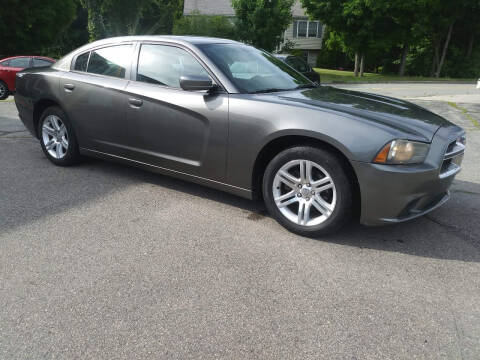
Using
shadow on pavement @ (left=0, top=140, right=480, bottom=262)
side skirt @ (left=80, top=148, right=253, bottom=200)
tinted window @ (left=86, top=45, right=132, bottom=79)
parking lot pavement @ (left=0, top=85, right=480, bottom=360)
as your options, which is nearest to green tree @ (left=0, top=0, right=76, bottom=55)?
shadow on pavement @ (left=0, top=140, right=480, bottom=262)

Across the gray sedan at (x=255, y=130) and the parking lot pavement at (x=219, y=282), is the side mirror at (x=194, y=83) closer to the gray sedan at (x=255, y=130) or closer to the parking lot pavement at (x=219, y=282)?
the gray sedan at (x=255, y=130)

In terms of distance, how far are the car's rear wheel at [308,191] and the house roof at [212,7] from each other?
138 feet

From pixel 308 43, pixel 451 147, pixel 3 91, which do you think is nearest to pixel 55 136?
pixel 451 147

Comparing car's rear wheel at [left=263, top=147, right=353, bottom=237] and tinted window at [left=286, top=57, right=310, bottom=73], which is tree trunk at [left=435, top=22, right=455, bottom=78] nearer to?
tinted window at [left=286, top=57, right=310, bottom=73]

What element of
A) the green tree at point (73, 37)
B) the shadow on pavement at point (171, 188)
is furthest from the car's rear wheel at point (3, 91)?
the green tree at point (73, 37)

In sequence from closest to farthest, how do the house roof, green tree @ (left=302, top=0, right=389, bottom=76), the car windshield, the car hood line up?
the car hood < the car windshield < green tree @ (left=302, top=0, right=389, bottom=76) < the house roof

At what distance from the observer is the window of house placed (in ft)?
149

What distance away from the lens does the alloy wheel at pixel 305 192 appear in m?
3.36

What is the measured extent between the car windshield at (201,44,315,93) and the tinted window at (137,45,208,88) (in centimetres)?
19

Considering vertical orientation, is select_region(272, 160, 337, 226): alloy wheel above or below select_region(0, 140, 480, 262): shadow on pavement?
above

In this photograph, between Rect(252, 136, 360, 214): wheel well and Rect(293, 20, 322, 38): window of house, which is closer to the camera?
Rect(252, 136, 360, 214): wheel well

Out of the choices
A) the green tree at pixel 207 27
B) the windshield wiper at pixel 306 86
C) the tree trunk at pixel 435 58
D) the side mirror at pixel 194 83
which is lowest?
the tree trunk at pixel 435 58

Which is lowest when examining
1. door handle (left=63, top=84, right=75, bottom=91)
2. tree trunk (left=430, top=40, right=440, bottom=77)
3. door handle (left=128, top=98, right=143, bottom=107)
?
tree trunk (left=430, top=40, right=440, bottom=77)

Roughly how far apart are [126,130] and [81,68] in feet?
3.75
